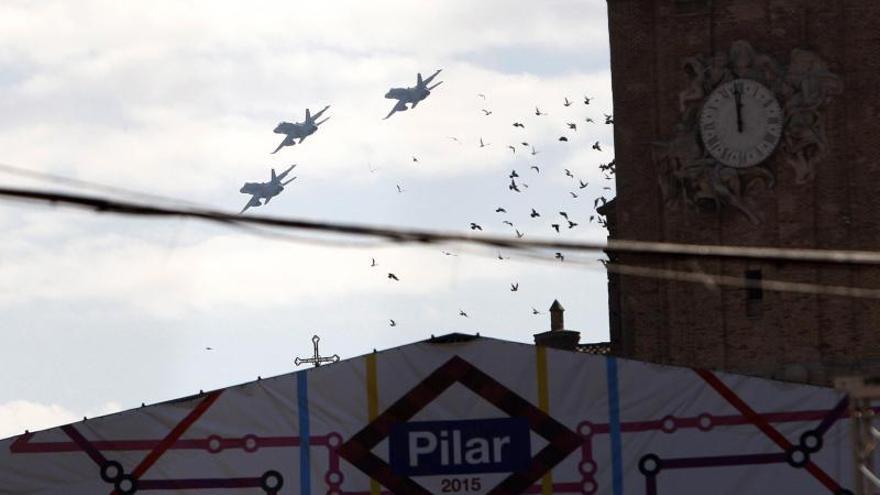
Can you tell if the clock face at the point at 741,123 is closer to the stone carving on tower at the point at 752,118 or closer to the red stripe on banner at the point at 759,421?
the stone carving on tower at the point at 752,118

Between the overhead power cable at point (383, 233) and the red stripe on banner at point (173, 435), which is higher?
the overhead power cable at point (383, 233)

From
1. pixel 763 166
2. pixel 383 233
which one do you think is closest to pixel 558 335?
pixel 763 166

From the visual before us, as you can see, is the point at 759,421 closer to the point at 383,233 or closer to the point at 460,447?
the point at 460,447

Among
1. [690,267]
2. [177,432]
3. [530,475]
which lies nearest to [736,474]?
[530,475]

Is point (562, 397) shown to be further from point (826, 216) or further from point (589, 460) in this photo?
point (826, 216)

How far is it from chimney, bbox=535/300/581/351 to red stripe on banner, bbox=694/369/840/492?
3098cm

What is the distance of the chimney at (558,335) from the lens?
65.8 meters

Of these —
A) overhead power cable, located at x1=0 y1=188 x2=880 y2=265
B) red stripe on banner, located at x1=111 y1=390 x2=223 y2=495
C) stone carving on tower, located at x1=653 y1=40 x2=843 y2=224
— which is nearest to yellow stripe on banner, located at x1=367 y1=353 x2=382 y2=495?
red stripe on banner, located at x1=111 y1=390 x2=223 y2=495

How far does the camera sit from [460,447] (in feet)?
112

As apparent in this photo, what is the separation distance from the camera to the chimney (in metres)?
65.8

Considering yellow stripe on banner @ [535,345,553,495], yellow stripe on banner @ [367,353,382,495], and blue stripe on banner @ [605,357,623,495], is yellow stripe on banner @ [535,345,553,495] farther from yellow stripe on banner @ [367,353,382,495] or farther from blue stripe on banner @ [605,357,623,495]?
yellow stripe on banner @ [367,353,382,495]

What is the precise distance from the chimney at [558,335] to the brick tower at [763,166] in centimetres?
644

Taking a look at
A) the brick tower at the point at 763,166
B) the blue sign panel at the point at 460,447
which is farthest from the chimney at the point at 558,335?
the blue sign panel at the point at 460,447

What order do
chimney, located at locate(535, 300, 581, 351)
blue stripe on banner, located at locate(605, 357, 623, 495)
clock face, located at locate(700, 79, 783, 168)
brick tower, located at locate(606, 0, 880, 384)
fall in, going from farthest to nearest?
chimney, located at locate(535, 300, 581, 351) → clock face, located at locate(700, 79, 783, 168) → brick tower, located at locate(606, 0, 880, 384) → blue stripe on banner, located at locate(605, 357, 623, 495)
